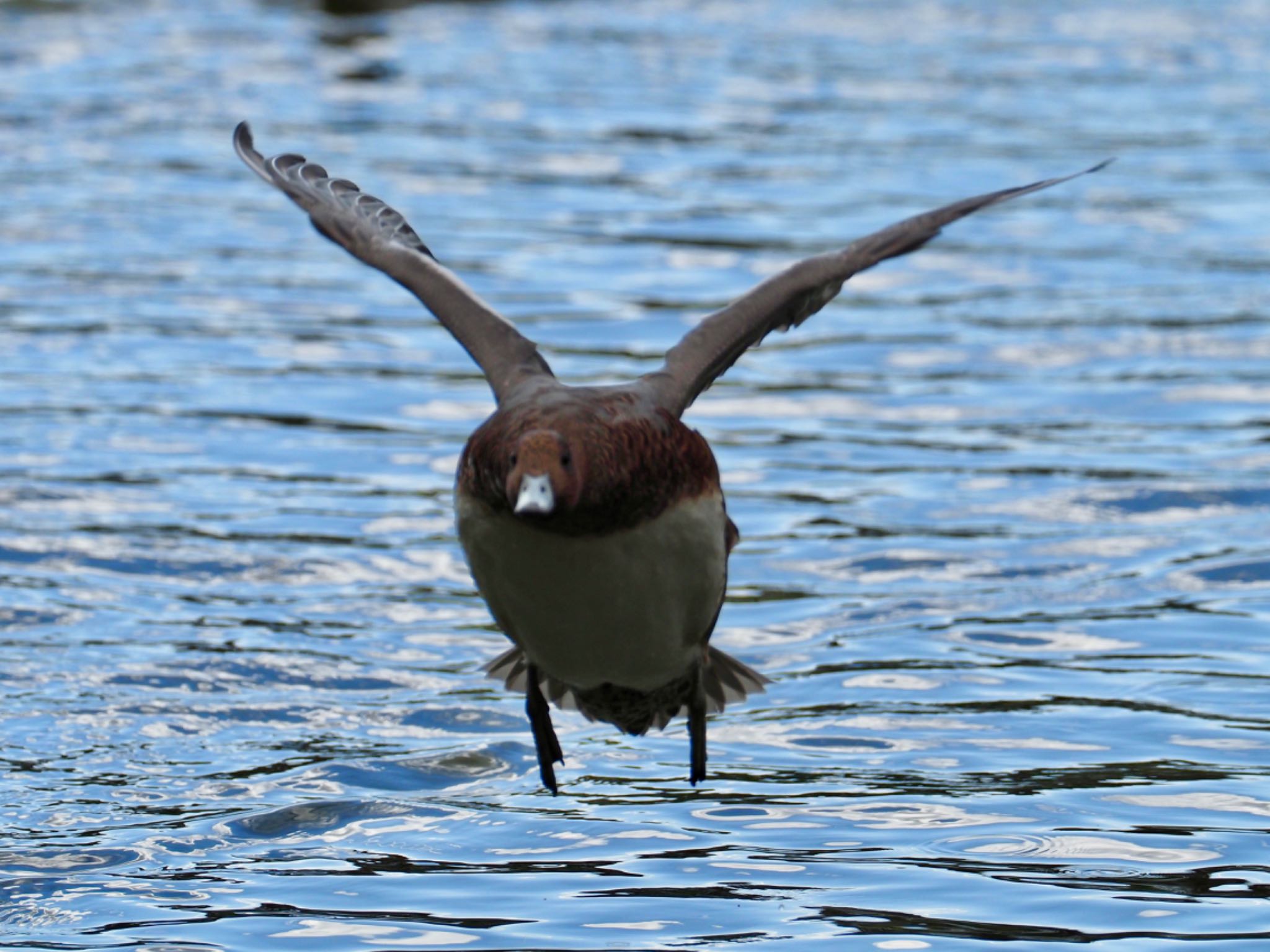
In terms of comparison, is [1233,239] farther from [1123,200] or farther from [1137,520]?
[1137,520]

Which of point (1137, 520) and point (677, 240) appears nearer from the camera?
point (1137, 520)

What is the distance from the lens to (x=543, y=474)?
5.24 metres

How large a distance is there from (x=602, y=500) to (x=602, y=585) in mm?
302

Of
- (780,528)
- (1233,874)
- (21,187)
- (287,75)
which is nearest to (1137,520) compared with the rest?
(780,528)

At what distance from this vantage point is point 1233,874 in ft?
21.0

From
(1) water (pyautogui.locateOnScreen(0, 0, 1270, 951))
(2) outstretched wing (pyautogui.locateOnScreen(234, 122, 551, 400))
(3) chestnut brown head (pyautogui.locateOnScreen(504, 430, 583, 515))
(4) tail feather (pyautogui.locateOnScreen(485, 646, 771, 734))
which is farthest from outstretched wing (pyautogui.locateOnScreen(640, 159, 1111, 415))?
(1) water (pyautogui.locateOnScreen(0, 0, 1270, 951))

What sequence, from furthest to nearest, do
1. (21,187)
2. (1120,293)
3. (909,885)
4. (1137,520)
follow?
(21,187) < (1120,293) < (1137,520) < (909,885)

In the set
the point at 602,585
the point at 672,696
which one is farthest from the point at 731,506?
the point at 602,585

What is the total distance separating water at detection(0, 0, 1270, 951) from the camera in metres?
6.55

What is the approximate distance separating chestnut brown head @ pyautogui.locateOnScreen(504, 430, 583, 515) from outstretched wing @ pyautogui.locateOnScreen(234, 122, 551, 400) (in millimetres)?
821

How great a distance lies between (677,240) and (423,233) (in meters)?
1.91

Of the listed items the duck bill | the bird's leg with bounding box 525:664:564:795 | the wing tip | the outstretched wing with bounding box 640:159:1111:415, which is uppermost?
the wing tip

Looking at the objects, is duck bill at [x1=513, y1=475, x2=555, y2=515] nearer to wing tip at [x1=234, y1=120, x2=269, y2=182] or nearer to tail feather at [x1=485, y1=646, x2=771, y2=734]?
tail feather at [x1=485, y1=646, x2=771, y2=734]

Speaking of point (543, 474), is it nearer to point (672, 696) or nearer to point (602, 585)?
point (602, 585)
